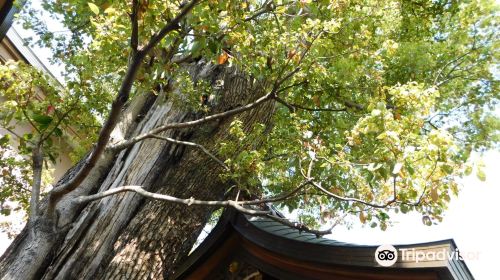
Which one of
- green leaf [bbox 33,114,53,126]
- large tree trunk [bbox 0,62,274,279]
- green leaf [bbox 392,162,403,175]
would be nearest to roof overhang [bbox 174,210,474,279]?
large tree trunk [bbox 0,62,274,279]

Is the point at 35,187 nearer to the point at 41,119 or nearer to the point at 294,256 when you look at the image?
the point at 41,119

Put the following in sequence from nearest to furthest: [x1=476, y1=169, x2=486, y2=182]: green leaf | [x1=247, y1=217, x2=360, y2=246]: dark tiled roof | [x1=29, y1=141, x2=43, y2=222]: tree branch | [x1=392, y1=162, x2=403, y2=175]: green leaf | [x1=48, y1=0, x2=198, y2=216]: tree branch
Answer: [x1=476, y1=169, x2=486, y2=182]: green leaf < [x1=392, y1=162, x2=403, y2=175]: green leaf < [x1=48, y1=0, x2=198, y2=216]: tree branch < [x1=29, y1=141, x2=43, y2=222]: tree branch < [x1=247, y1=217, x2=360, y2=246]: dark tiled roof

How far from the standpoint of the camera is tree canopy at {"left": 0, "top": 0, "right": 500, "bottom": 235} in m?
3.18

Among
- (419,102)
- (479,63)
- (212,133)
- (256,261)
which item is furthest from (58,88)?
(479,63)

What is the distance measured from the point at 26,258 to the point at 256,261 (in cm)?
231

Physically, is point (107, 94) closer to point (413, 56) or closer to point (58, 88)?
point (58, 88)

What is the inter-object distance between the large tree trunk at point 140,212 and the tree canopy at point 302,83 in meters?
0.33

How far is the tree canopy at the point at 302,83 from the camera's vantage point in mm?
3184

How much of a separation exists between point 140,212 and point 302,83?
2487 mm

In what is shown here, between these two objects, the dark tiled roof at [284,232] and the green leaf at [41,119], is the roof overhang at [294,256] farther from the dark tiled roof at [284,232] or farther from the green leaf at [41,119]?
the green leaf at [41,119]

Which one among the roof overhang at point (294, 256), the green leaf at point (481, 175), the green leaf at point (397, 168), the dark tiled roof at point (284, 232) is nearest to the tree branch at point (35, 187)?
the roof overhang at point (294, 256)

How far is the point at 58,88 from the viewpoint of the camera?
4781mm

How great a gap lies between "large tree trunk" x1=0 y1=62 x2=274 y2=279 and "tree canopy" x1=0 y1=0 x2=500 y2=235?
33 centimetres

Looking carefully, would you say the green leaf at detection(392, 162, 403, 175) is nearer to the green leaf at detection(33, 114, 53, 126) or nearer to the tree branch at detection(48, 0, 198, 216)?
the tree branch at detection(48, 0, 198, 216)
